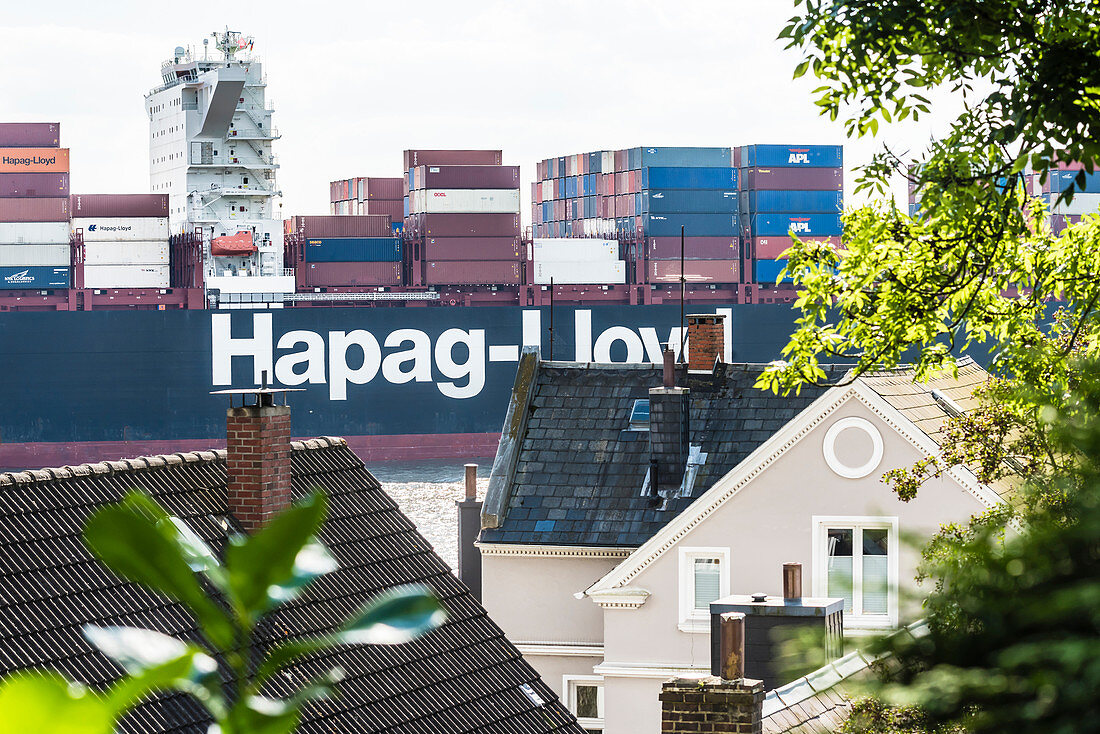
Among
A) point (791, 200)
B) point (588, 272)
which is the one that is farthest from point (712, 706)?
point (791, 200)

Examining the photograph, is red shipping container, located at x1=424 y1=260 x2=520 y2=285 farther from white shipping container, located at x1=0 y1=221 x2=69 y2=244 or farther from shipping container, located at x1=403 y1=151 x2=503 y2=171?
white shipping container, located at x1=0 y1=221 x2=69 y2=244

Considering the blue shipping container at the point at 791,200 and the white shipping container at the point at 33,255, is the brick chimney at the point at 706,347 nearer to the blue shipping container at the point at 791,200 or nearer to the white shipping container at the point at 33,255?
the white shipping container at the point at 33,255

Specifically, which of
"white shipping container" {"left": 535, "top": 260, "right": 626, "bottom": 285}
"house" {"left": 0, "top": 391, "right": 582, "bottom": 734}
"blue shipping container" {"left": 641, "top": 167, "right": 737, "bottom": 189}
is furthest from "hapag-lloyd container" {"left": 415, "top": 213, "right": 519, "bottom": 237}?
"house" {"left": 0, "top": 391, "right": 582, "bottom": 734}

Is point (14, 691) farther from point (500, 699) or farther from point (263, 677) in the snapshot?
point (500, 699)

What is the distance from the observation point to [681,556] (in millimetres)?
14578

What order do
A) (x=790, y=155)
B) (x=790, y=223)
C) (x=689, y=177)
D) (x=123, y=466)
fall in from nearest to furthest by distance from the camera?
(x=123, y=466), (x=689, y=177), (x=790, y=155), (x=790, y=223)

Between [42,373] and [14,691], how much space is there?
173 ft

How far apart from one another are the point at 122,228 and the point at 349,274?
829 cm

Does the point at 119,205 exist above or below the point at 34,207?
above

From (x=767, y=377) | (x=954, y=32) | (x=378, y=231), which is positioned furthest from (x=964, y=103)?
(x=378, y=231)

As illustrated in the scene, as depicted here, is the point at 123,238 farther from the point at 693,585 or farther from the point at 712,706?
the point at 712,706

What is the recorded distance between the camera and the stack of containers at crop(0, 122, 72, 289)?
49.9 m

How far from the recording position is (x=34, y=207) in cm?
4991

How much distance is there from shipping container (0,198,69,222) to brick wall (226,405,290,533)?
4411 cm
